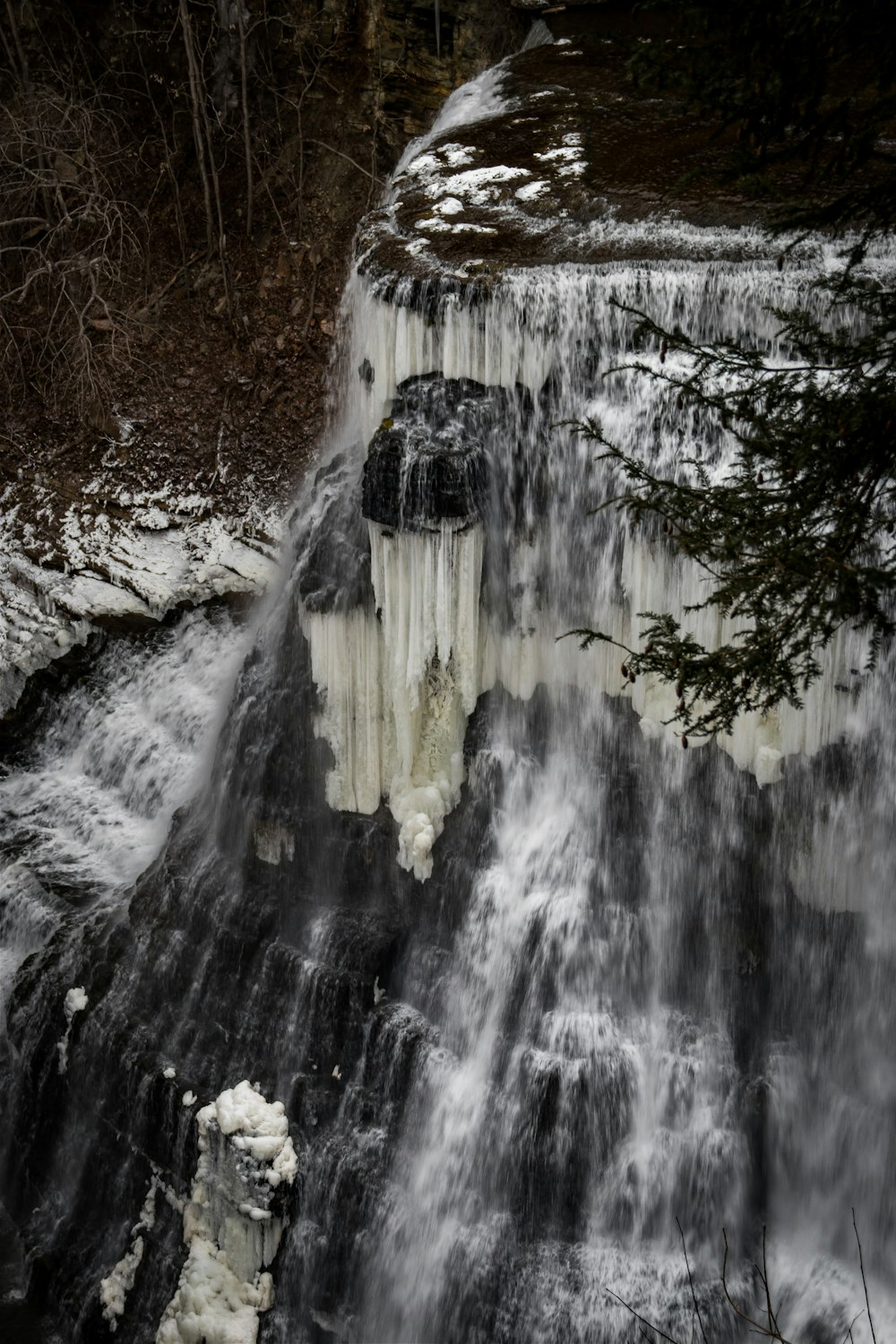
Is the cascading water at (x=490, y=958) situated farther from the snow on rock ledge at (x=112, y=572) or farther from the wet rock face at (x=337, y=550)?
the snow on rock ledge at (x=112, y=572)

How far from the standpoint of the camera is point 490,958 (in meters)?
8.32

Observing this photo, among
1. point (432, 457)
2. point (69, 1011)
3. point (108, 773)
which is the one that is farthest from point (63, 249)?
point (69, 1011)

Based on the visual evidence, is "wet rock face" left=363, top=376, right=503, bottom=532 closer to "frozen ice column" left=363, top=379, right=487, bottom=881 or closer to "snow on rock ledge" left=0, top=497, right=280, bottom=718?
"frozen ice column" left=363, top=379, right=487, bottom=881

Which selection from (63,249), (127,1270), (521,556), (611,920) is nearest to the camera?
(611,920)

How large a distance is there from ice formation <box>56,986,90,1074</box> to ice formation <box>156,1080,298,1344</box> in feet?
5.08

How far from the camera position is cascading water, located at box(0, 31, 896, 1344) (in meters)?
7.50

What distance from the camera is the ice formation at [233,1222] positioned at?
8.15m

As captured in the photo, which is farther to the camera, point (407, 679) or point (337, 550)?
point (337, 550)

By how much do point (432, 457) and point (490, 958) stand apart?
3.21m

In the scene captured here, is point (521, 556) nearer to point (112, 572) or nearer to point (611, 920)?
point (611, 920)

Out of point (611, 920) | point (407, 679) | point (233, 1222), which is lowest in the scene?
point (233, 1222)

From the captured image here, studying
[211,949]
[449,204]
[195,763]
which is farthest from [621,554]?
[195,763]

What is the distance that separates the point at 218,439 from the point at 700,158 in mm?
5950

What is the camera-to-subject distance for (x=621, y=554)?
8.12 m
